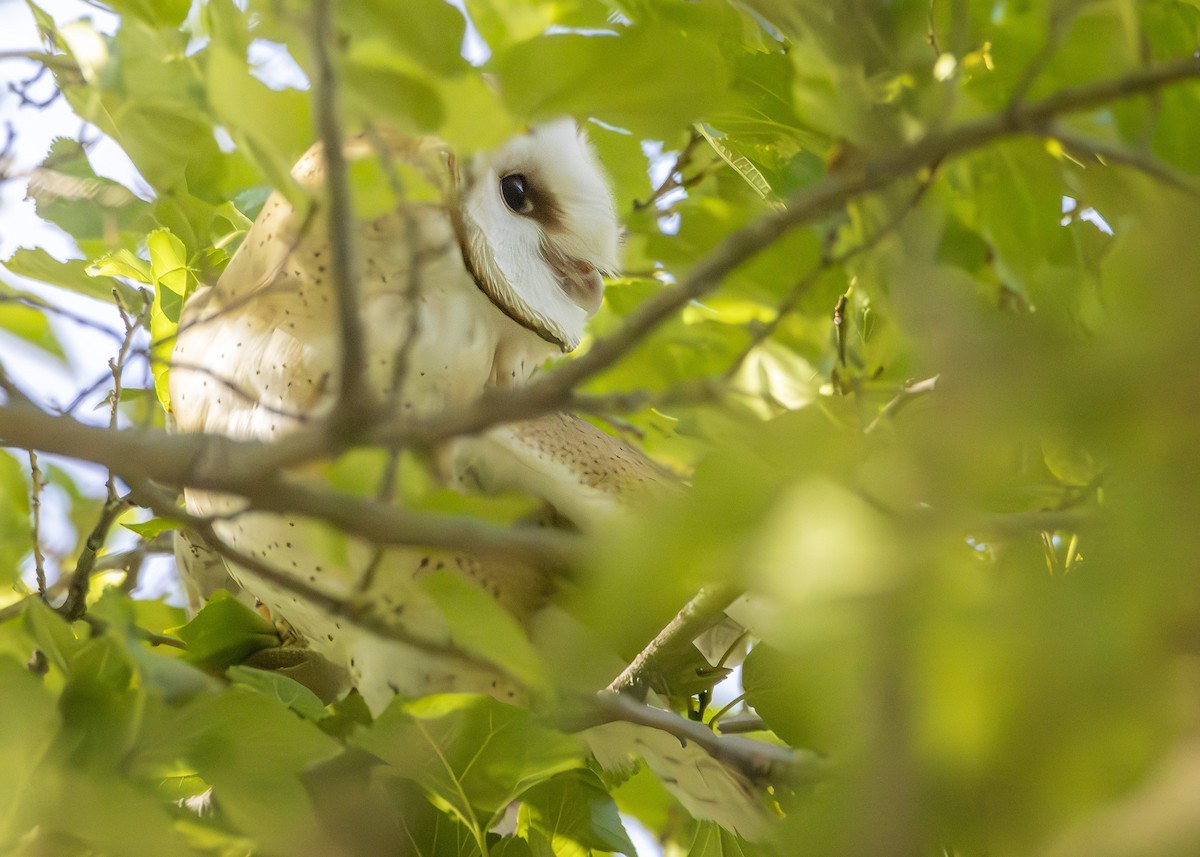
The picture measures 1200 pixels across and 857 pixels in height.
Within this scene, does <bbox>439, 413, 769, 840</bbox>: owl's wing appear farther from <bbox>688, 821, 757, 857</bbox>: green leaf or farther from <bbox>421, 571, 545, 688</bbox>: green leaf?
<bbox>421, 571, 545, 688</bbox>: green leaf

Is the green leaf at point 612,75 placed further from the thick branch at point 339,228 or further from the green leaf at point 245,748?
the green leaf at point 245,748

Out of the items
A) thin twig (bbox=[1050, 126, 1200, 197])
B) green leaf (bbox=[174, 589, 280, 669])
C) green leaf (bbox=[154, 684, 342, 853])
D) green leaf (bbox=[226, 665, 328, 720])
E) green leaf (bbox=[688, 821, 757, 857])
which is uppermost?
thin twig (bbox=[1050, 126, 1200, 197])

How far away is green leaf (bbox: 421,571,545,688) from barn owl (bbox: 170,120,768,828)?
48 cm

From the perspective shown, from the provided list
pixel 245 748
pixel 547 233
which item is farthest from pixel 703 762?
pixel 547 233

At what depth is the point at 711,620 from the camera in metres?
0.94

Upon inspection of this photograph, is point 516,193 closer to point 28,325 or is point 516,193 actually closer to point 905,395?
point 28,325

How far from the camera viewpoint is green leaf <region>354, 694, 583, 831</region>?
709 mm

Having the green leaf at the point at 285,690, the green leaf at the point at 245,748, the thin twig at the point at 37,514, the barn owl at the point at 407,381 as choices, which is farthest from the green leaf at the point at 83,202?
the green leaf at the point at 245,748

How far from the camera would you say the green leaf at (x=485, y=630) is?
50 centimetres

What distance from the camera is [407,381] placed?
1.07m

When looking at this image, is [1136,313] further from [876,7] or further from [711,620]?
[711,620]

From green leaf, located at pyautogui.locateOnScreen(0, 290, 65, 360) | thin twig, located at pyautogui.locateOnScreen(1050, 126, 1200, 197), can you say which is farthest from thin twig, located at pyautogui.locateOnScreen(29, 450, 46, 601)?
thin twig, located at pyautogui.locateOnScreen(1050, 126, 1200, 197)

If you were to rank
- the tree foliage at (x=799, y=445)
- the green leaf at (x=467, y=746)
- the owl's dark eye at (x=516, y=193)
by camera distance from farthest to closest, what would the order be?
the owl's dark eye at (x=516, y=193) < the green leaf at (x=467, y=746) < the tree foliage at (x=799, y=445)

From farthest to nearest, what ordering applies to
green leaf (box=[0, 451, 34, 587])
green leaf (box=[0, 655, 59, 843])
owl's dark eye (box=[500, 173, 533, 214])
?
owl's dark eye (box=[500, 173, 533, 214])
green leaf (box=[0, 451, 34, 587])
green leaf (box=[0, 655, 59, 843])
